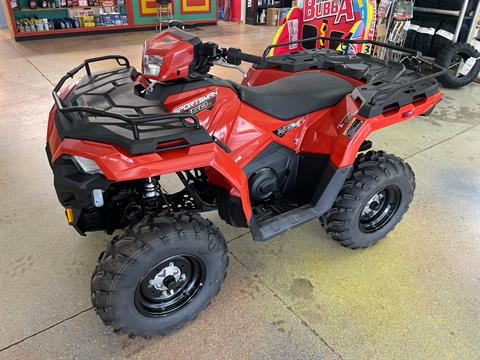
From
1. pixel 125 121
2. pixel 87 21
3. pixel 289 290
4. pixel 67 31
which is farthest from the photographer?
pixel 87 21

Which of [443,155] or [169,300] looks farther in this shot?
[443,155]

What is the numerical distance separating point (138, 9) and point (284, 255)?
290 inches

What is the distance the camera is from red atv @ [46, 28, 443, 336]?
1.31m

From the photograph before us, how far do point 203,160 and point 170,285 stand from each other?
0.58 m

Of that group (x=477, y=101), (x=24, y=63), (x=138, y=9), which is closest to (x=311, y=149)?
(x=477, y=101)

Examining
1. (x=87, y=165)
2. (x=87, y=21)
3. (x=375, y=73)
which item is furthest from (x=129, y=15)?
(x=87, y=165)

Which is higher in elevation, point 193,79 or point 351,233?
point 193,79

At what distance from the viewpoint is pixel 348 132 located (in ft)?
5.71

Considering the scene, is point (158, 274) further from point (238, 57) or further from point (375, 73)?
point (375, 73)

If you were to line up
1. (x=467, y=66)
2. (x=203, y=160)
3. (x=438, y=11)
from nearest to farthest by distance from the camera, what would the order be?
1. (x=203, y=160)
2. (x=467, y=66)
3. (x=438, y=11)

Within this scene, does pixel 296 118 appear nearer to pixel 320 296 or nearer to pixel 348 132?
pixel 348 132

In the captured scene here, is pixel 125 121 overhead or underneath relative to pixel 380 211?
overhead

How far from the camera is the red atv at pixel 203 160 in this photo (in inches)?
51.7

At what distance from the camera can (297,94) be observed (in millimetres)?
1787
